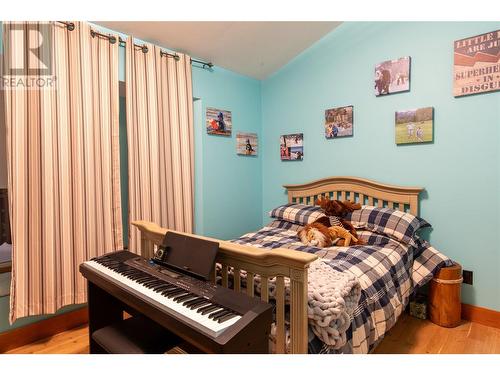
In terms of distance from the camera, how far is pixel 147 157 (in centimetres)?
249

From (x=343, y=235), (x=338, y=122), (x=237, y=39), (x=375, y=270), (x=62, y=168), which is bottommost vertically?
(x=375, y=270)

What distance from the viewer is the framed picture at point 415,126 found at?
7.72 ft

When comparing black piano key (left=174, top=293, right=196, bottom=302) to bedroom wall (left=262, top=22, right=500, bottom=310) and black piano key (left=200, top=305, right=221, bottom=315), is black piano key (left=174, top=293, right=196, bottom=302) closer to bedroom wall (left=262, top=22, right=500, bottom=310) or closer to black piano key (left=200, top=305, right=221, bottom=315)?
black piano key (left=200, top=305, right=221, bottom=315)

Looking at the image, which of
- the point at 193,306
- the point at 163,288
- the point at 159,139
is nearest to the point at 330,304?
the point at 193,306

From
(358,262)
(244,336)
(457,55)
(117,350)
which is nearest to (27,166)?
(117,350)

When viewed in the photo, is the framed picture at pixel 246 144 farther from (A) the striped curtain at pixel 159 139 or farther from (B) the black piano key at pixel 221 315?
(B) the black piano key at pixel 221 315

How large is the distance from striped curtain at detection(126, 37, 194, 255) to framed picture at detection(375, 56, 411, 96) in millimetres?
1770

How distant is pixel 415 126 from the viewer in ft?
7.97

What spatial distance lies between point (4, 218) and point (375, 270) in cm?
264

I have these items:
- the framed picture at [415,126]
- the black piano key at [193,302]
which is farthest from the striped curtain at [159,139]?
the framed picture at [415,126]

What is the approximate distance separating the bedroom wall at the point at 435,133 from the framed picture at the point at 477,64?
51 millimetres

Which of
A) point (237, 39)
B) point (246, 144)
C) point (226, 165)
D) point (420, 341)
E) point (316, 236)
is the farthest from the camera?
point (246, 144)

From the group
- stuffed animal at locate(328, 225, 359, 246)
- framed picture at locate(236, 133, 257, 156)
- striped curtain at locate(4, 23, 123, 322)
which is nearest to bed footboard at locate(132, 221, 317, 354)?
stuffed animal at locate(328, 225, 359, 246)

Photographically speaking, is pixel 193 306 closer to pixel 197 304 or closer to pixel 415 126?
pixel 197 304
